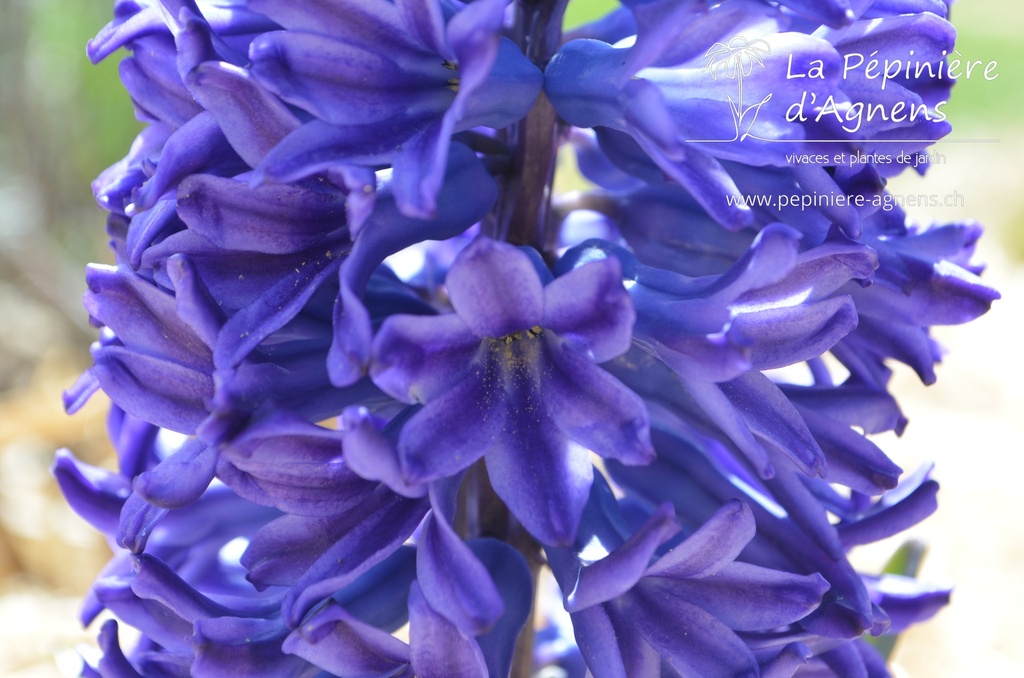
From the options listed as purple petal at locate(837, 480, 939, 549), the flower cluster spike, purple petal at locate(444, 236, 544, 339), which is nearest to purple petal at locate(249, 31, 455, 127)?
the flower cluster spike

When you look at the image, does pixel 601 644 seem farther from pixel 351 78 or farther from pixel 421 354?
pixel 351 78

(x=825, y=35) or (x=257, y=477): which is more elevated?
(x=825, y=35)

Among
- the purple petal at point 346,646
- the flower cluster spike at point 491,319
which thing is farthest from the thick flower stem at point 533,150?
the purple petal at point 346,646

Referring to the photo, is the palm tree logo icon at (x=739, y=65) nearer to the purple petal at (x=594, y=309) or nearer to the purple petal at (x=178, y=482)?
the purple petal at (x=594, y=309)

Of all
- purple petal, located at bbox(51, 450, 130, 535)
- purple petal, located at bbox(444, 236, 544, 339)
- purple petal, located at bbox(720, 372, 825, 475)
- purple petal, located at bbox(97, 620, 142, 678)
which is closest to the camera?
purple petal, located at bbox(444, 236, 544, 339)

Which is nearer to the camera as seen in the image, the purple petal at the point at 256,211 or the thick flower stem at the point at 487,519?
the purple petal at the point at 256,211

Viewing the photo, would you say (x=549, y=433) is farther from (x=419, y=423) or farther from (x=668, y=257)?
(x=668, y=257)

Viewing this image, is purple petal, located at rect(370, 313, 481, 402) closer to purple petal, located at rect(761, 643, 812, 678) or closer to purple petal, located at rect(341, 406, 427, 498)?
purple petal, located at rect(341, 406, 427, 498)

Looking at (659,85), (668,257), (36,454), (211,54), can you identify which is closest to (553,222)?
(668,257)
